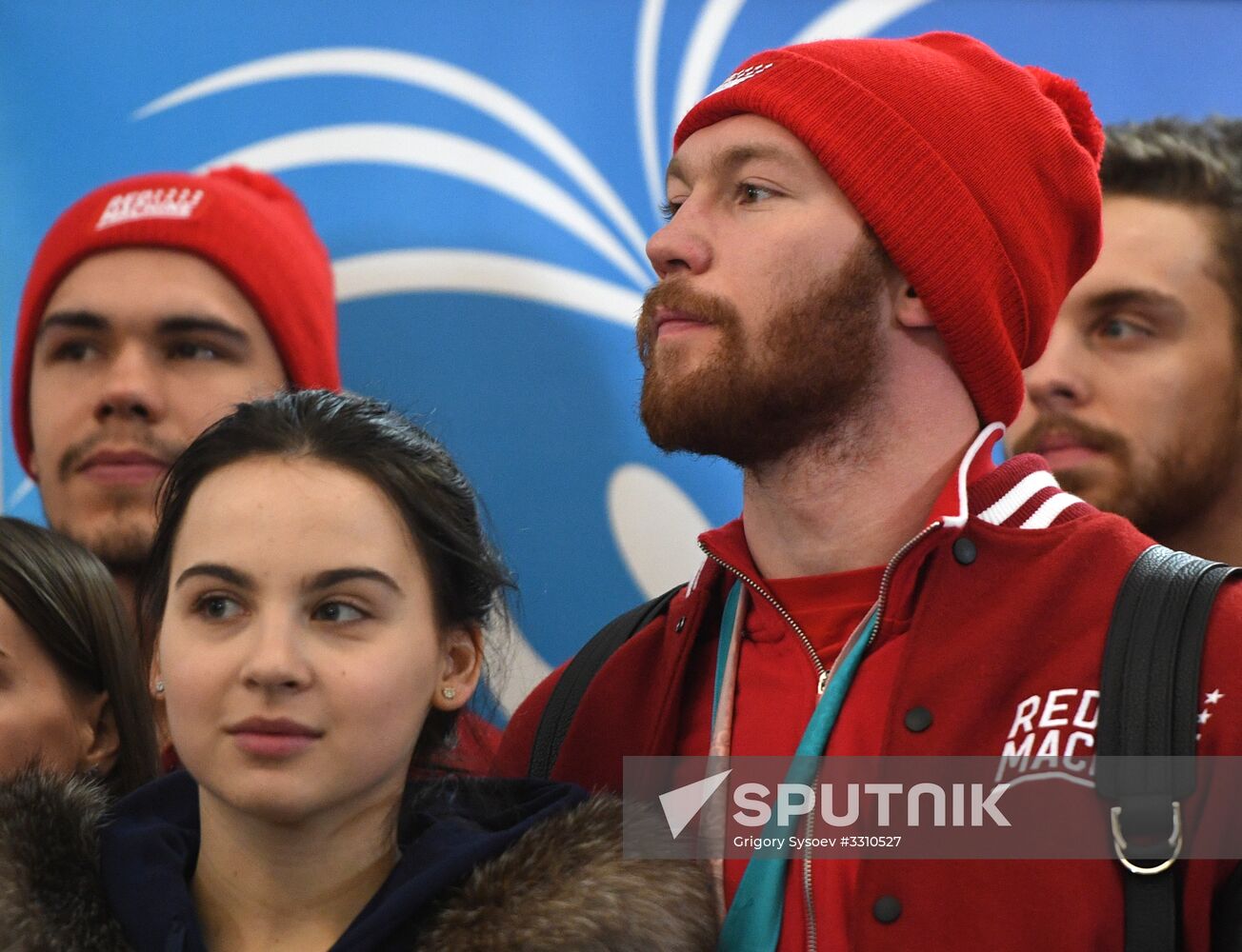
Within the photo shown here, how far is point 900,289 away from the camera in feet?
7.62

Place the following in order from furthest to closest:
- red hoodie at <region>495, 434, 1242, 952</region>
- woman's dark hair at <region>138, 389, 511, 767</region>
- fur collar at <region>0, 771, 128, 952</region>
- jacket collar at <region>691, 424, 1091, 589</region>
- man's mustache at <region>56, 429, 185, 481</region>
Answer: man's mustache at <region>56, 429, 185, 481</region> → jacket collar at <region>691, 424, 1091, 589</region> → woman's dark hair at <region>138, 389, 511, 767</region> → red hoodie at <region>495, 434, 1242, 952</region> → fur collar at <region>0, 771, 128, 952</region>

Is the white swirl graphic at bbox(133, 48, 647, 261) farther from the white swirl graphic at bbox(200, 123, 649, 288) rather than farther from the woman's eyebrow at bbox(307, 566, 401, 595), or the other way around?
the woman's eyebrow at bbox(307, 566, 401, 595)

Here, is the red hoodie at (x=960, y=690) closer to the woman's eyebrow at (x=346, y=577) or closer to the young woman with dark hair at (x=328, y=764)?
the young woman with dark hair at (x=328, y=764)

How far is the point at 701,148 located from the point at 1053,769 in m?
1.01

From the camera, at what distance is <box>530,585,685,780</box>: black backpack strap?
2.34 m

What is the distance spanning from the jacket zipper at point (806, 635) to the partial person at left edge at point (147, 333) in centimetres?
127

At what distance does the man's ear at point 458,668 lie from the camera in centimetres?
202

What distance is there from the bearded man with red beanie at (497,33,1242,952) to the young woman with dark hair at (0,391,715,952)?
27 cm

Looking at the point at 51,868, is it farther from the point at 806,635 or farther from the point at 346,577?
the point at 806,635

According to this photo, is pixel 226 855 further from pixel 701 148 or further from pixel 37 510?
pixel 37 510

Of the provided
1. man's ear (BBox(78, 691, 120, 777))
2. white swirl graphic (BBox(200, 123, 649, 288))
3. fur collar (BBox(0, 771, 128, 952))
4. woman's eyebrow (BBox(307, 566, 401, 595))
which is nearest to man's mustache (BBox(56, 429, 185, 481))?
white swirl graphic (BBox(200, 123, 649, 288))

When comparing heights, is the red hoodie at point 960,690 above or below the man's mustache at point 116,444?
below

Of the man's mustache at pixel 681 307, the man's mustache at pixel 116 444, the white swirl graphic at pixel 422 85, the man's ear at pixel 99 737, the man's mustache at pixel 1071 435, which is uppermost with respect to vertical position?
the white swirl graphic at pixel 422 85

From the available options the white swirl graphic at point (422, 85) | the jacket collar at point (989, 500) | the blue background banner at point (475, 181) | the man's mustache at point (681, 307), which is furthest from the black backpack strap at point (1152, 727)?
the white swirl graphic at point (422, 85)
